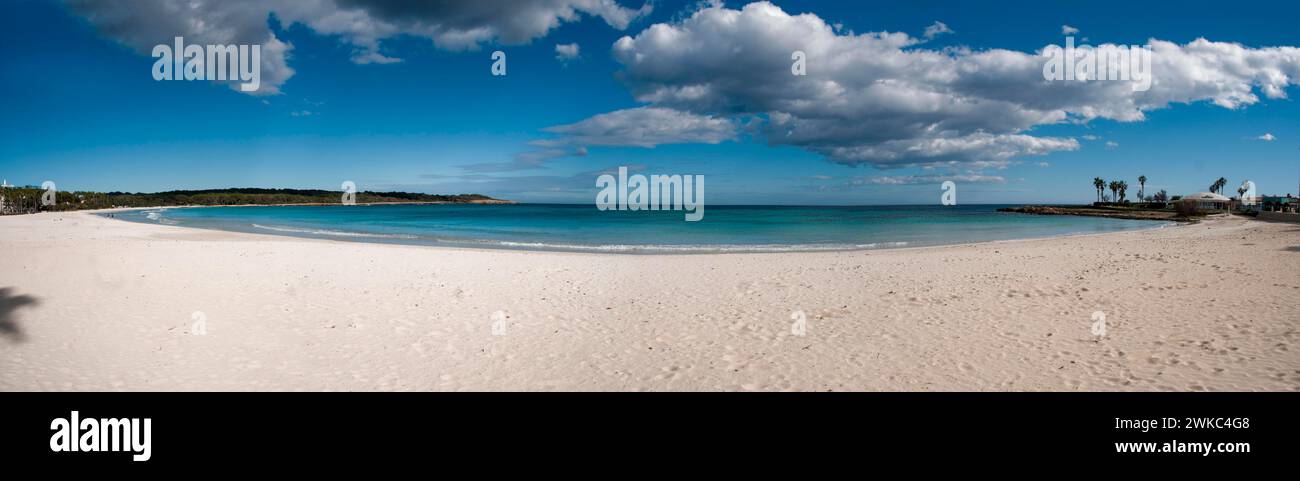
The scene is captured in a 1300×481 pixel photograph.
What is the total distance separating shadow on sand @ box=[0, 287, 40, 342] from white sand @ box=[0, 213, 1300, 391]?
0.06 metres

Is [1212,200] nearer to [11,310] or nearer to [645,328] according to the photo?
[645,328]

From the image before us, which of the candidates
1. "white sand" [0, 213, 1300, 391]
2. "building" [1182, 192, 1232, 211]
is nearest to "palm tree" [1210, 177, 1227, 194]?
"building" [1182, 192, 1232, 211]

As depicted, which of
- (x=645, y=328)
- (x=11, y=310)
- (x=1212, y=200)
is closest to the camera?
(x=645, y=328)

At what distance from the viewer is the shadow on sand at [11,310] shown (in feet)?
26.9

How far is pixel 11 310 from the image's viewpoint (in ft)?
31.7

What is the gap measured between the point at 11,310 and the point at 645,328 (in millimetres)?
10914

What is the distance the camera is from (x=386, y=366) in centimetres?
689

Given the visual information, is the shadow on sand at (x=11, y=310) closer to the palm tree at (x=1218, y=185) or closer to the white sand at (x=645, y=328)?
the white sand at (x=645, y=328)

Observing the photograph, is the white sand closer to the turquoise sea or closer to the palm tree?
Answer: the turquoise sea

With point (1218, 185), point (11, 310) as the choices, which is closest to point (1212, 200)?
point (1218, 185)

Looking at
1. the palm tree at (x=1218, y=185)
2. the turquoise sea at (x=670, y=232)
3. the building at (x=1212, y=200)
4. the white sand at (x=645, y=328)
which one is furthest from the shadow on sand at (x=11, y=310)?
the palm tree at (x=1218, y=185)
